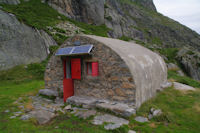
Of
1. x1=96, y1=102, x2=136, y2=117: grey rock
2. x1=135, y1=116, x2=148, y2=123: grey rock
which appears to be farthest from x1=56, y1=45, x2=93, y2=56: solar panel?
x1=135, y1=116, x2=148, y2=123: grey rock

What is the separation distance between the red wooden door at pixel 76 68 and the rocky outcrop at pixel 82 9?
28.8m

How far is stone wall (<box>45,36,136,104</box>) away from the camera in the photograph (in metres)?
7.58

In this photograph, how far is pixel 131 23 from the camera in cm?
6012

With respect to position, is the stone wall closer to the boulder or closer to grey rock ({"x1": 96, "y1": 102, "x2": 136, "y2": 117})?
grey rock ({"x1": 96, "y1": 102, "x2": 136, "y2": 117})

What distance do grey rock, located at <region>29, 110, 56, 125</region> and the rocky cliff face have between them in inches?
1075

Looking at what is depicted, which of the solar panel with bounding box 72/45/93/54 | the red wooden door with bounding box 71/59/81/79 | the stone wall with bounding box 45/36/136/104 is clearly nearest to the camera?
the stone wall with bounding box 45/36/136/104

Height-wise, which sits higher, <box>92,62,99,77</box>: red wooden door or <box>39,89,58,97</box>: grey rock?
<box>92,62,99,77</box>: red wooden door

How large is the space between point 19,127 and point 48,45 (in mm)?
15915

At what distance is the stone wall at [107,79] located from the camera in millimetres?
7582

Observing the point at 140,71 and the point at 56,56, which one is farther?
the point at 56,56

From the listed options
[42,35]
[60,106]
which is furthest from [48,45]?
[60,106]

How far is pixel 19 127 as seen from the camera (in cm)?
606

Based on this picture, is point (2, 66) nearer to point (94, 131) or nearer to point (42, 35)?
point (42, 35)

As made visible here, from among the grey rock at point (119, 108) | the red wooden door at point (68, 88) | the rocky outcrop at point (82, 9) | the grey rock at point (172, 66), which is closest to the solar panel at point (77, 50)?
the red wooden door at point (68, 88)
